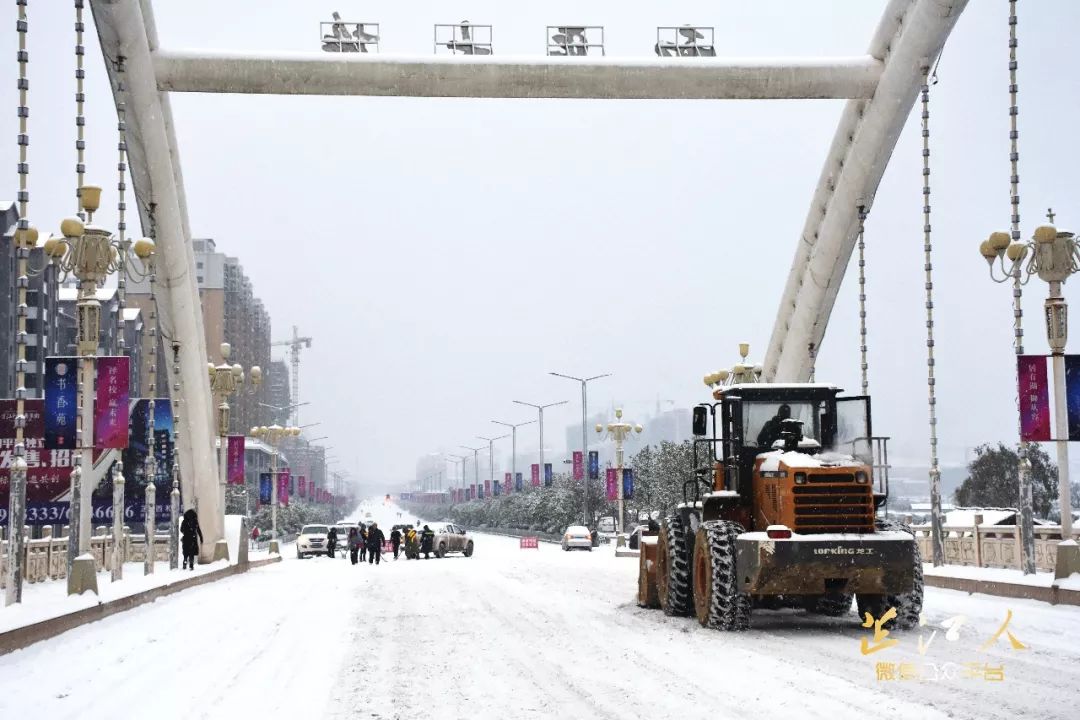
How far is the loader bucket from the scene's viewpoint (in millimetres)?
18406

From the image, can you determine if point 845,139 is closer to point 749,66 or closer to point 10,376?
point 749,66

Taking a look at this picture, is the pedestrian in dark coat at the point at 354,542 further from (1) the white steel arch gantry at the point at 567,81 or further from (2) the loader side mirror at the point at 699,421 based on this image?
(2) the loader side mirror at the point at 699,421

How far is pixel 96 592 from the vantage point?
781 inches

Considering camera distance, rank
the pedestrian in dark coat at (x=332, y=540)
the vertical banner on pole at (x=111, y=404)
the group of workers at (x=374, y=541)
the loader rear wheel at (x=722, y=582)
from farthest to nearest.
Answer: the pedestrian in dark coat at (x=332, y=540) < the group of workers at (x=374, y=541) < the vertical banner on pole at (x=111, y=404) < the loader rear wheel at (x=722, y=582)

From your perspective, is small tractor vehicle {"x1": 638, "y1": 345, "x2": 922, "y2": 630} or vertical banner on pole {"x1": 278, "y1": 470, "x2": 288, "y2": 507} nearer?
small tractor vehicle {"x1": 638, "y1": 345, "x2": 922, "y2": 630}

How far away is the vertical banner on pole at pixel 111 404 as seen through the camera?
880 inches

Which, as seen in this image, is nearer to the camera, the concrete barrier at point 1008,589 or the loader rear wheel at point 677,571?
the loader rear wheel at point 677,571

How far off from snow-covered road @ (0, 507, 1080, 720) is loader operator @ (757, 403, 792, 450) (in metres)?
2.27

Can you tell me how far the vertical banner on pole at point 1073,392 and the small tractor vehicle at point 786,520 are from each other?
21.7 feet

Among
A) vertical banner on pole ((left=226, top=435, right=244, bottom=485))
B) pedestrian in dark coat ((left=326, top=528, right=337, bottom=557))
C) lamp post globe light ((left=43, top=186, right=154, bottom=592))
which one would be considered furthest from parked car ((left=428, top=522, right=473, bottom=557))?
lamp post globe light ((left=43, top=186, right=154, bottom=592))

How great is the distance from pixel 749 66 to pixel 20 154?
16452 mm

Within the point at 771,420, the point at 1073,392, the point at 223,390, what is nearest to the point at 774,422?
the point at 771,420

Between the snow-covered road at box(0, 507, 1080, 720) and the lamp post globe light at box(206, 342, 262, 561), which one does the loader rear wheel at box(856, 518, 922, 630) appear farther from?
the lamp post globe light at box(206, 342, 262, 561)

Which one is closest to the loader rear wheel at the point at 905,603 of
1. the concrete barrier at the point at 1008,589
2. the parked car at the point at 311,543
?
the concrete barrier at the point at 1008,589
